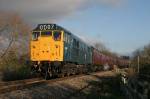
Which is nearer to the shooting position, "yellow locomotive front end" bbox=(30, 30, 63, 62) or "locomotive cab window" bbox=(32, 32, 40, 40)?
"yellow locomotive front end" bbox=(30, 30, 63, 62)

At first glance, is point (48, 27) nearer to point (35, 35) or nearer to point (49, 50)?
point (35, 35)

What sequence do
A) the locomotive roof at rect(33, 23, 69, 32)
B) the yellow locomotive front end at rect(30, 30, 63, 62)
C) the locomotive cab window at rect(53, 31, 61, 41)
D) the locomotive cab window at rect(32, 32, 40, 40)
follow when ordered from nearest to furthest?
the yellow locomotive front end at rect(30, 30, 63, 62) → the locomotive cab window at rect(53, 31, 61, 41) → the locomotive roof at rect(33, 23, 69, 32) → the locomotive cab window at rect(32, 32, 40, 40)

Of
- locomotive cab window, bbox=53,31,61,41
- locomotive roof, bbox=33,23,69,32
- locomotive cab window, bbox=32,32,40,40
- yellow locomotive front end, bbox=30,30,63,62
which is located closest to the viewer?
yellow locomotive front end, bbox=30,30,63,62

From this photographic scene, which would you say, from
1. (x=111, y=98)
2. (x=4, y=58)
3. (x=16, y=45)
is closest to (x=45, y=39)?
(x=111, y=98)

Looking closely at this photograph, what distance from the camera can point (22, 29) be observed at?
52.6 meters

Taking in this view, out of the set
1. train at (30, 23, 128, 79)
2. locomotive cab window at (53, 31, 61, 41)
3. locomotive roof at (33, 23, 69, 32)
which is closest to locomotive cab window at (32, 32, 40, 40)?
train at (30, 23, 128, 79)

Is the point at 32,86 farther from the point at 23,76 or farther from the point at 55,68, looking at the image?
the point at 23,76

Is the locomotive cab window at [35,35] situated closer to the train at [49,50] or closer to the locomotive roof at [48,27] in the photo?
the train at [49,50]

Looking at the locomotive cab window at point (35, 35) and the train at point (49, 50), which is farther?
the locomotive cab window at point (35, 35)

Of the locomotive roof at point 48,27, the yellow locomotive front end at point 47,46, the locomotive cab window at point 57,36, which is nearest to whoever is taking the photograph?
the yellow locomotive front end at point 47,46

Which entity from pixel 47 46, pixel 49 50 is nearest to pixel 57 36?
Result: pixel 47 46

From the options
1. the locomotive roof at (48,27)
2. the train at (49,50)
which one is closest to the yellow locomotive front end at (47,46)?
the train at (49,50)

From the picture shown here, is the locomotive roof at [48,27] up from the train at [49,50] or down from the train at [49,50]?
up

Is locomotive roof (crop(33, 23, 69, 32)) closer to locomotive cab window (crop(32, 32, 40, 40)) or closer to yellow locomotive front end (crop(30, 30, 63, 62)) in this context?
yellow locomotive front end (crop(30, 30, 63, 62))
